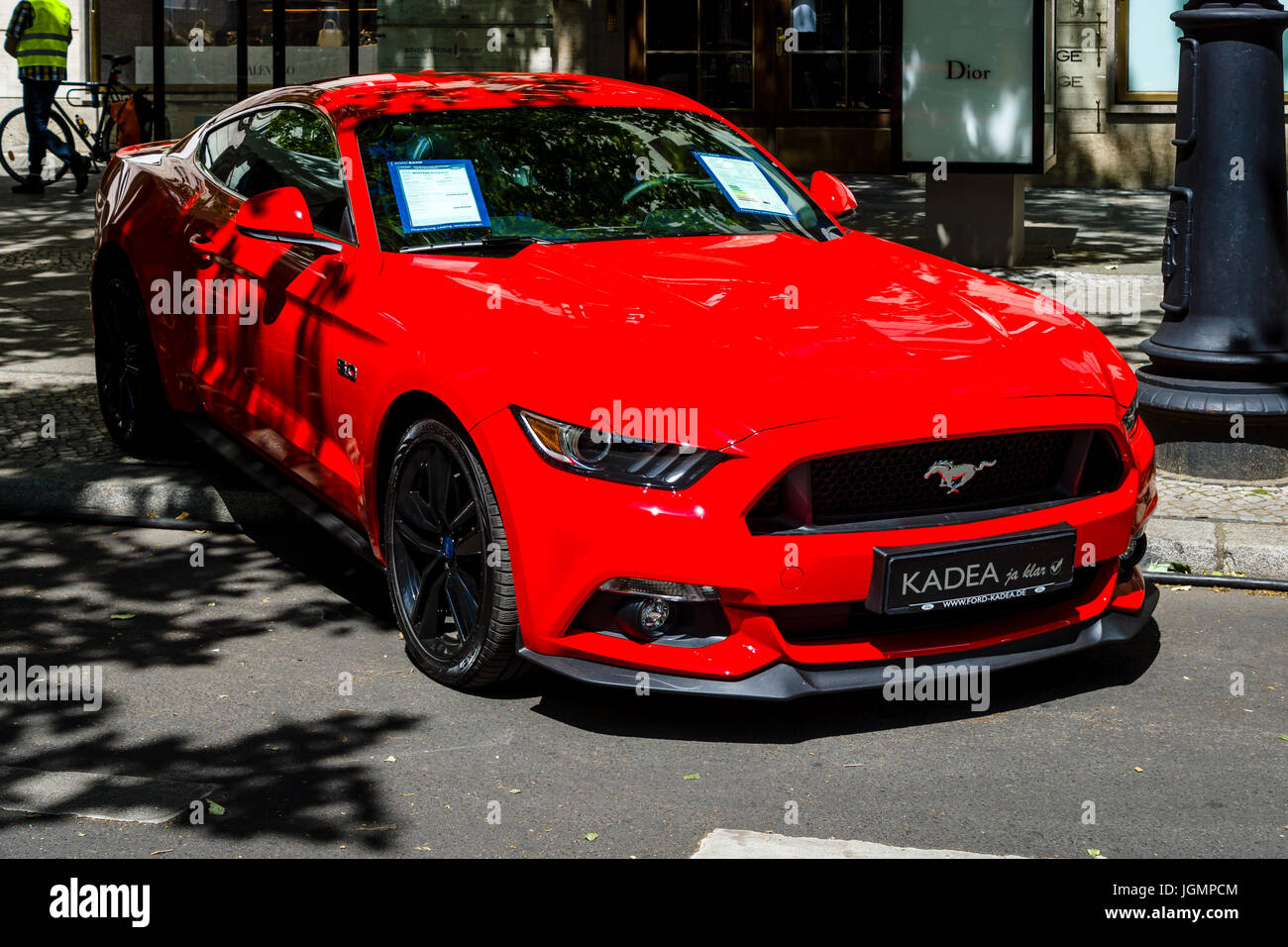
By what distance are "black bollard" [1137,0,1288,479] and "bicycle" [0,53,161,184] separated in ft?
40.8

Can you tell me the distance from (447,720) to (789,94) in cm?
1455

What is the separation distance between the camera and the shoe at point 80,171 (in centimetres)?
1641

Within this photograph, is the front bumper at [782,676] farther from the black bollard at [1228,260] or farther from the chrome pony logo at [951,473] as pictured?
the black bollard at [1228,260]

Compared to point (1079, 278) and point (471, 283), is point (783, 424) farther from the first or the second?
point (1079, 278)

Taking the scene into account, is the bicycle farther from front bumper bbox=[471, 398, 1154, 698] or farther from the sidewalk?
front bumper bbox=[471, 398, 1154, 698]

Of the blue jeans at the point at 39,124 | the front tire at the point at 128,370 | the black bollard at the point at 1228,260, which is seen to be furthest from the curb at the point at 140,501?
the blue jeans at the point at 39,124

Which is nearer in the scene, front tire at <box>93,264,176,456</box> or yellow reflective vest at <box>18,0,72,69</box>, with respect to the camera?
front tire at <box>93,264,176,456</box>

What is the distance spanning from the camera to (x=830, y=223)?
19.8ft

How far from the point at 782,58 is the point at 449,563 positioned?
14341mm

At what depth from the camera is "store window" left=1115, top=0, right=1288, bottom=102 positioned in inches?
669

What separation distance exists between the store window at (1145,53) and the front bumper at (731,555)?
13.6m

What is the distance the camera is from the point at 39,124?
16.2m

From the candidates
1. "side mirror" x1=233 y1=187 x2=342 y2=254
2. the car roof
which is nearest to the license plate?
"side mirror" x1=233 y1=187 x2=342 y2=254
